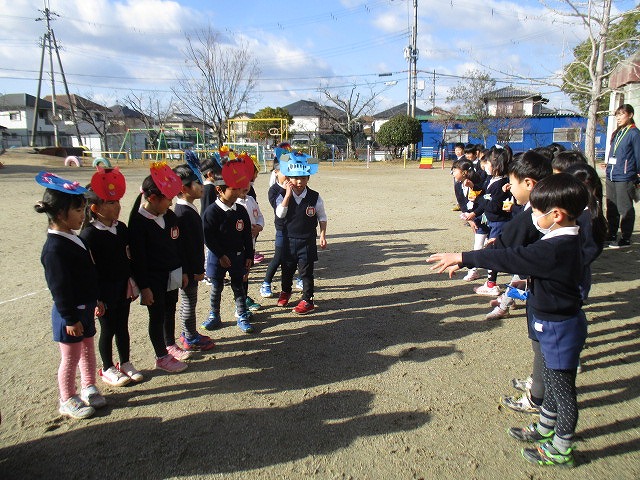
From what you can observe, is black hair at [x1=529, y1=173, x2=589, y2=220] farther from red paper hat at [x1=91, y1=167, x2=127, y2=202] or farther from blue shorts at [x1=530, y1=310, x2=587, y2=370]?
red paper hat at [x1=91, y1=167, x2=127, y2=202]

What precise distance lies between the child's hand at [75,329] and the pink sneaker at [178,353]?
3.16ft

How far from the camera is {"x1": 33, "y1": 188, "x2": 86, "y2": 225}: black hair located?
9.02 ft

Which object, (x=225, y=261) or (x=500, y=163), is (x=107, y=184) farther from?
(x=500, y=163)

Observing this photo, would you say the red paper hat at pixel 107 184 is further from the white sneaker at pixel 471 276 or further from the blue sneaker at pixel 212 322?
the white sneaker at pixel 471 276

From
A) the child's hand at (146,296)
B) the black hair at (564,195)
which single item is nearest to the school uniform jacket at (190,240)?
the child's hand at (146,296)

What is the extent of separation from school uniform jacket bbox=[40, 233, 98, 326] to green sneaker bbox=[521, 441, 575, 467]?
2.75 metres

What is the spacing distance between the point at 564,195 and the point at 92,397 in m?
3.10

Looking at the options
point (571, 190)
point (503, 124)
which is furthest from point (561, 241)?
point (503, 124)

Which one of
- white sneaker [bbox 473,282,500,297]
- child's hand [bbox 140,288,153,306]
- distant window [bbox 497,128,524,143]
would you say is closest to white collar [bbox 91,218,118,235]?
child's hand [bbox 140,288,153,306]

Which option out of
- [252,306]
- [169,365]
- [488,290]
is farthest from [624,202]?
[169,365]

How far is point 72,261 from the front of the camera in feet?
9.11

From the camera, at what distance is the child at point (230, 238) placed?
407 cm

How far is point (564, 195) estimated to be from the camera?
2355mm

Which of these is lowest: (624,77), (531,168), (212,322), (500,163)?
(212,322)
